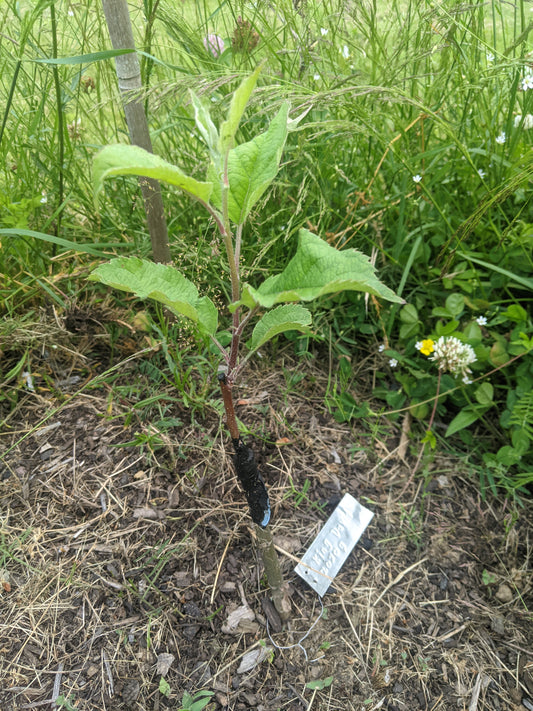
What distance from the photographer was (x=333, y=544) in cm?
134

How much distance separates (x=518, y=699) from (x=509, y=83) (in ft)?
6.11

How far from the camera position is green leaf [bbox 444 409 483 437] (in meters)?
1.49

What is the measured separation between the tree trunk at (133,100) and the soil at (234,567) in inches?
16.7

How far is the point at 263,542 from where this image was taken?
1.05m

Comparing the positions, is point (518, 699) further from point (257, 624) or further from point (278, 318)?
point (278, 318)

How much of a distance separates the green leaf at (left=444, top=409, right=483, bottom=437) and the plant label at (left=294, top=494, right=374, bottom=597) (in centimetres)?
38

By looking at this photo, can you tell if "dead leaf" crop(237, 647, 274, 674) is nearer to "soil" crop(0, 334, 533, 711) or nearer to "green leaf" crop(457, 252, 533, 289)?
"soil" crop(0, 334, 533, 711)

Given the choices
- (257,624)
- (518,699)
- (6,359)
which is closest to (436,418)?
(518,699)

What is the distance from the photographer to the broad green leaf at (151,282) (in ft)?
2.19

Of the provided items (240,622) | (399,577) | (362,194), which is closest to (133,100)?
(362,194)

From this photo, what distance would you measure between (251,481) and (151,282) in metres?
0.46

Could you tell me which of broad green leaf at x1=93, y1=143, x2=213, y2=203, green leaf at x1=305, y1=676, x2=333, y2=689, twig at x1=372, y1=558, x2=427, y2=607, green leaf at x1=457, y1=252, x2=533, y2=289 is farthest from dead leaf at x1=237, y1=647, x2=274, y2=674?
green leaf at x1=457, y1=252, x2=533, y2=289

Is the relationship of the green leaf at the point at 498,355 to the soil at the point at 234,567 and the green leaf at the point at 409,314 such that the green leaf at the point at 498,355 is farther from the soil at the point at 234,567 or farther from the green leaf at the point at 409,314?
the soil at the point at 234,567

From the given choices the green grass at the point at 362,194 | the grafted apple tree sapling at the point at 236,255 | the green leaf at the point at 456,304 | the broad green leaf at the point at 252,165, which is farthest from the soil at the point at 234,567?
the broad green leaf at the point at 252,165
